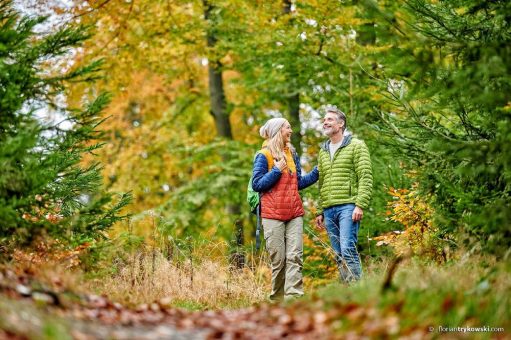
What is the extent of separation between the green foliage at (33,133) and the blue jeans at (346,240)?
253cm

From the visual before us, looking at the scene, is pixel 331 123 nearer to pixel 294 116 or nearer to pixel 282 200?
pixel 282 200

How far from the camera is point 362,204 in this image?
772 centimetres

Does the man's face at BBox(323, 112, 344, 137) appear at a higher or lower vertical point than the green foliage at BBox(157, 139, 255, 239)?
higher

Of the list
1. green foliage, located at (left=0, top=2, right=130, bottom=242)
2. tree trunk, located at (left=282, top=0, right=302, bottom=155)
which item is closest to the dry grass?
green foliage, located at (left=0, top=2, right=130, bottom=242)

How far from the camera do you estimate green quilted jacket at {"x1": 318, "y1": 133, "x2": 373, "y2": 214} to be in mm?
7832

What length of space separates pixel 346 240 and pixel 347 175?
30.5 inches

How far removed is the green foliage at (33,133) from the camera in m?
5.76

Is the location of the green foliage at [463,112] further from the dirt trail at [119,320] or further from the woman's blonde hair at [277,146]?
the dirt trail at [119,320]

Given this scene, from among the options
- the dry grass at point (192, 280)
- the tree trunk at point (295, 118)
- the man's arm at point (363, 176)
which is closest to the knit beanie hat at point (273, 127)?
the man's arm at point (363, 176)

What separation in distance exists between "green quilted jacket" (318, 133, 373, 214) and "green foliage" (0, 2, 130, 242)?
8.10 feet

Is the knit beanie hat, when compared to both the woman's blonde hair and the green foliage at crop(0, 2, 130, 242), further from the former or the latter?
the green foliage at crop(0, 2, 130, 242)

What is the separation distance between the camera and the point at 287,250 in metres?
7.75

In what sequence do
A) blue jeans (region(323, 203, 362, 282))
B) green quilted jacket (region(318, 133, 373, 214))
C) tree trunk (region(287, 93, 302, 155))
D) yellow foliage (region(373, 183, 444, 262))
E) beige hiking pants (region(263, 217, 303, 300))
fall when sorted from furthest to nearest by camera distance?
tree trunk (region(287, 93, 302, 155))
yellow foliage (region(373, 183, 444, 262))
green quilted jacket (region(318, 133, 373, 214))
blue jeans (region(323, 203, 362, 282))
beige hiking pants (region(263, 217, 303, 300))

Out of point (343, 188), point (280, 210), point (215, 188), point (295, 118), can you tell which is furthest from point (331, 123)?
point (215, 188)
